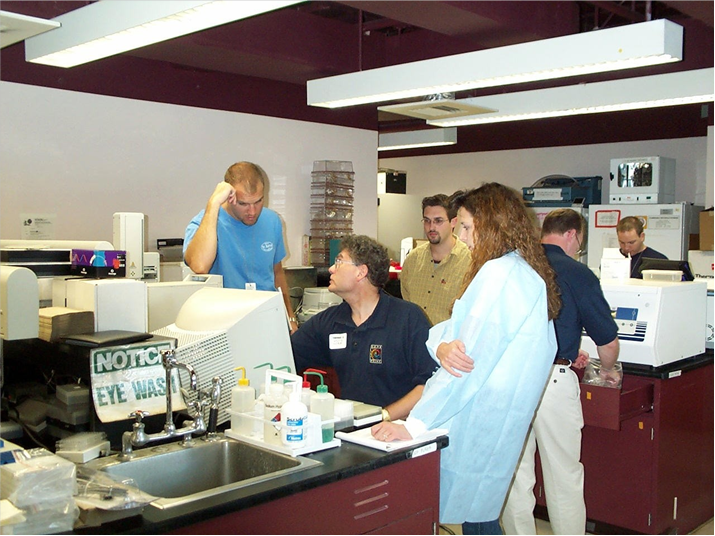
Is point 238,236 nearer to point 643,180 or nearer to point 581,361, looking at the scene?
point 581,361

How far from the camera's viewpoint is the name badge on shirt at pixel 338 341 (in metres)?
3.11

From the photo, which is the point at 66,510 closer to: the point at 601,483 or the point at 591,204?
the point at 601,483

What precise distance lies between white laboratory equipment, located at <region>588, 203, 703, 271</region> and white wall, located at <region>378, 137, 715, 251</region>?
0.32m

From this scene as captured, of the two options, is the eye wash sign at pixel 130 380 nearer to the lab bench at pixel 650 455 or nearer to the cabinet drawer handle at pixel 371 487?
the cabinet drawer handle at pixel 371 487

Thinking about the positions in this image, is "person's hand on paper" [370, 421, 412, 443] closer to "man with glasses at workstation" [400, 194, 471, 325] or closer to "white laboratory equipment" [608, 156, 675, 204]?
"man with glasses at workstation" [400, 194, 471, 325]

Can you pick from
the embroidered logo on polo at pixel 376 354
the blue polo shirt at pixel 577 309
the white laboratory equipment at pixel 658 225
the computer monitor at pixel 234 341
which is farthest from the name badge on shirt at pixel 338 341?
the white laboratory equipment at pixel 658 225

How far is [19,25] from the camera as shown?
122 inches

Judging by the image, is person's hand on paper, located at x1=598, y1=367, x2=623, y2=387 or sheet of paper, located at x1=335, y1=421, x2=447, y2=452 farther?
person's hand on paper, located at x1=598, y1=367, x2=623, y2=387

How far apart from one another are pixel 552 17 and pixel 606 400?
3029 millimetres

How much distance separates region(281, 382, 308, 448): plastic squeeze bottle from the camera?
2.15 meters

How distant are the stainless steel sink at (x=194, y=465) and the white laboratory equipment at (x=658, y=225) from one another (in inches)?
213

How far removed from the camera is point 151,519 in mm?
1724

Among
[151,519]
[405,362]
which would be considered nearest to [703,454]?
[405,362]

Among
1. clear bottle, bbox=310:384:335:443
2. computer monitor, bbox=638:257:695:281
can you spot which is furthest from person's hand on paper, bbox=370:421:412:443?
computer monitor, bbox=638:257:695:281
